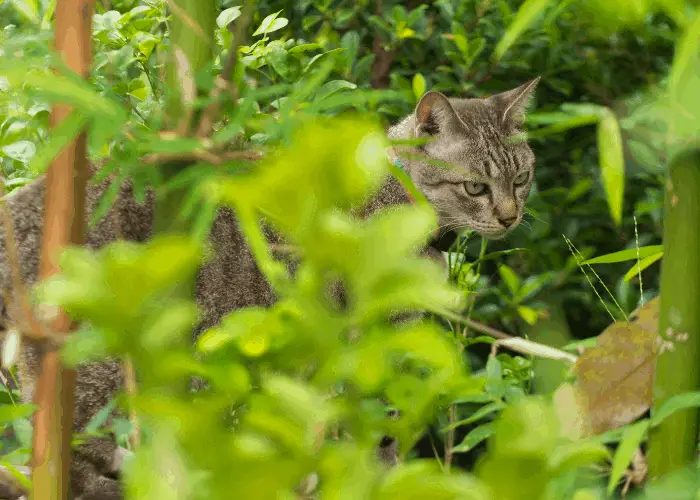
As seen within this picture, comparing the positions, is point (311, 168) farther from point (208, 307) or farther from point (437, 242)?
point (437, 242)

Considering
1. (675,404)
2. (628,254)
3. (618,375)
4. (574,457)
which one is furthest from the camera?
(628,254)

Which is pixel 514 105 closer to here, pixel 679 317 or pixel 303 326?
pixel 679 317

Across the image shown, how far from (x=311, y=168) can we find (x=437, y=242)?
198 centimetres

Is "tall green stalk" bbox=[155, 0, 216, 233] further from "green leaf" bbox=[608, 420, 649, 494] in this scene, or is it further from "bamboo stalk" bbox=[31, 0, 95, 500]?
"green leaf" bbox=[608, 420, 649, 494]

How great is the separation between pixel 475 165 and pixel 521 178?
203 mm

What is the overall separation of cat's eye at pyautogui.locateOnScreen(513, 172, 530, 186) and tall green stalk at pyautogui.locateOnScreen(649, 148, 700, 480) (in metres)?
1.81

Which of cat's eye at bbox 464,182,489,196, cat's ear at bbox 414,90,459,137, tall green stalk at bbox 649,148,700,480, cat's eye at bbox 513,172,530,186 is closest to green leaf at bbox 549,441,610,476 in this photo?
tall green stalk at bbox 649,148,700,480

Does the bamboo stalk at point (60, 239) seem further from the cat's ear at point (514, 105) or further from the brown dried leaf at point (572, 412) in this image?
the cat's ear at point (514, 105)

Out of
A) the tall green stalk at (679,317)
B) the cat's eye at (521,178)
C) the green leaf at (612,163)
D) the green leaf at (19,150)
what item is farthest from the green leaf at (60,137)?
the cat's eye at (521,178)

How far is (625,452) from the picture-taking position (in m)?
0.59

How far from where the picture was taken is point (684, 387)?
683mm

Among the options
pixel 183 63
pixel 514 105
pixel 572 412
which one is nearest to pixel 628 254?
pixel 572 412

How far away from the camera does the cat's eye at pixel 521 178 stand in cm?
247

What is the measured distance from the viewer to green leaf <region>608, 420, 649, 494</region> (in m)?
0.56
